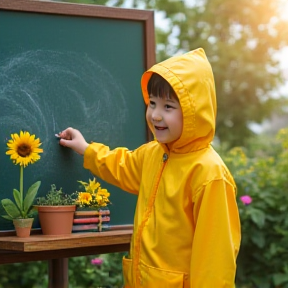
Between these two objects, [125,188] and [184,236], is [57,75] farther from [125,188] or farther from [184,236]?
[184,236]

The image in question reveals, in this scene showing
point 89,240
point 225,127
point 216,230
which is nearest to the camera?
point 216,230

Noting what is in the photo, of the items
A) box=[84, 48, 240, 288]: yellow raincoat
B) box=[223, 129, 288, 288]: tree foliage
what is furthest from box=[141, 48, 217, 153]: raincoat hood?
box=[223, 129, 288, 288]: tree foliage

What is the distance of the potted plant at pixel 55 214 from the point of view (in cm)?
336

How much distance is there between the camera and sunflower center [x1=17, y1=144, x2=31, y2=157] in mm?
3316

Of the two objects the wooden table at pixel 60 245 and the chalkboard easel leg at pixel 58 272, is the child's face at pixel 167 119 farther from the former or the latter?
the chalkboard easel leg at pixel 58 272

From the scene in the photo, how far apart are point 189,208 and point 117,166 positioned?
521 millimetres

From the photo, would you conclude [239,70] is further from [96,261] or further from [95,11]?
[95,11]

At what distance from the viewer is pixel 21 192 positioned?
3.33 meters

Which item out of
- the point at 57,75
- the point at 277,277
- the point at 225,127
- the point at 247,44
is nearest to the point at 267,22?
the point at 247,44

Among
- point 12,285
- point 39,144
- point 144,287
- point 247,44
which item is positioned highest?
point 247,44

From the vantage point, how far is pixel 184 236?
10.2 feet

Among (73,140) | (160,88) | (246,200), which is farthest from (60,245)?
(246,200)

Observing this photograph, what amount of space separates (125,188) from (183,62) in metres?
0.72

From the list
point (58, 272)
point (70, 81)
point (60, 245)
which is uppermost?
point (70, 81)
